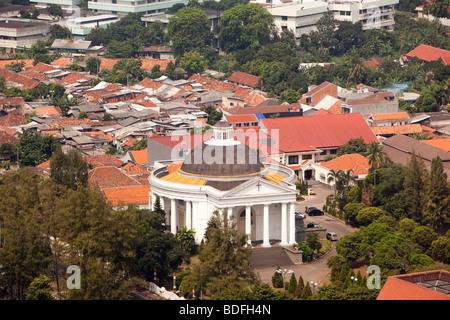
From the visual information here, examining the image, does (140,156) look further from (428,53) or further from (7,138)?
(428,53)

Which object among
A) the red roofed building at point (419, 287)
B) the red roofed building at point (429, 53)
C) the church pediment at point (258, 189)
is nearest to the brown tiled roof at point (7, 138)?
the church pediment at point (258, 189)

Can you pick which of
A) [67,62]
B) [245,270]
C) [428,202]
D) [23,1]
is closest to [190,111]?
[67,62]

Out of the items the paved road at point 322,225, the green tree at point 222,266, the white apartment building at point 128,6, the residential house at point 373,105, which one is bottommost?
the paved road at point 322,225

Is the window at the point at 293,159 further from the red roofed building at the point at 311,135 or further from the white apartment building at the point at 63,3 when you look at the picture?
the white apartment building at the point at 63,3

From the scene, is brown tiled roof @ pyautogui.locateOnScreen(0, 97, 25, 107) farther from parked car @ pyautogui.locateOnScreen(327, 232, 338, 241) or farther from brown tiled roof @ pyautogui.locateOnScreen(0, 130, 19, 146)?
parked car @ pyautogui.locateOnScreen(327, 232, 338, 241)

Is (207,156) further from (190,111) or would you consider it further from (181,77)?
(181,77)

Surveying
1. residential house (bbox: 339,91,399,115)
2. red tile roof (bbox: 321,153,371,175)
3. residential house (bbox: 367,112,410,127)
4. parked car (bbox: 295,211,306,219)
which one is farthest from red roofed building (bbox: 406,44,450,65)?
parked car (bbox: 295,211,306,219)

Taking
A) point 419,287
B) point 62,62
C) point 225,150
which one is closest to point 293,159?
point 225,150
